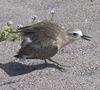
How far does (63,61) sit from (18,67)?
2.39 ft

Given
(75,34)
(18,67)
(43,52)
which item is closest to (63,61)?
(75,34)

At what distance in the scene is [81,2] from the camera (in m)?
11.3

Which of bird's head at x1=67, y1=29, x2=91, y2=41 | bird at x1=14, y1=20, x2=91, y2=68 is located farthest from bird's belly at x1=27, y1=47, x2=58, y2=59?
bird's head at x1=67, y1=29, x2=91, y2=41

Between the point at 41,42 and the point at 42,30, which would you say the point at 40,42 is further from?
the point at 42,30

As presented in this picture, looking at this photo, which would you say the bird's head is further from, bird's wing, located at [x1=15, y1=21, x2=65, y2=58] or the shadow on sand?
the shadow on sand

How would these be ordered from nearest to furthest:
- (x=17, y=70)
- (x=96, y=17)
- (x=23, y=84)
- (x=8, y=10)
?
1. (x=23, y=84)
2. (x=17, y=70)
3. (x=96, y=17)
4. (x=8, y=10)

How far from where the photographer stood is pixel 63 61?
812cm

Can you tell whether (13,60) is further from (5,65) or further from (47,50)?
(47,50)

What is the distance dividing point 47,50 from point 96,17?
273 centimetres

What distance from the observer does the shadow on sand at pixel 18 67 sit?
25.3ft

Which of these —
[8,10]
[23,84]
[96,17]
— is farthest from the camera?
[8,10]

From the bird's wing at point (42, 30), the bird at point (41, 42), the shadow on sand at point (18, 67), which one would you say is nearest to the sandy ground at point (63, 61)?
the shadow on sand at point (18, 67)

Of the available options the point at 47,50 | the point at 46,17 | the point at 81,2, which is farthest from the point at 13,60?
the point at 81,2

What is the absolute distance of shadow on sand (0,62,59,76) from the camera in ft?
25.3
